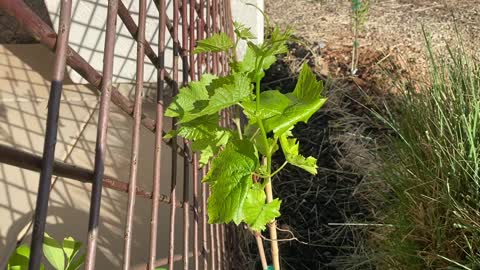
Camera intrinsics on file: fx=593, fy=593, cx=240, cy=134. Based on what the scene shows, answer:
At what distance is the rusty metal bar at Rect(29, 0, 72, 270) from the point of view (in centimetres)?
79

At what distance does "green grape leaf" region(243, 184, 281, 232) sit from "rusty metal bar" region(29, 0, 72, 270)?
0.57 m

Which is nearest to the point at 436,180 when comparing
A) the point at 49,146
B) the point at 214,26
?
the point at 214,26

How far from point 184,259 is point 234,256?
33.3 inches

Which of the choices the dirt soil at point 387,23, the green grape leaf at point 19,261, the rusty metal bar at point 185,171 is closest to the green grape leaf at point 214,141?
Result: the rusty metal bar at point 185,171

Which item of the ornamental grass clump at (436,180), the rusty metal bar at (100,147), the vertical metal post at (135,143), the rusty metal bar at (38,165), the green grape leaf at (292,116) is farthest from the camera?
the ornamental grass clump at (436,180)

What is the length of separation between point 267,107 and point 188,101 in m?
0.20

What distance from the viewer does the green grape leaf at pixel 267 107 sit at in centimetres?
127

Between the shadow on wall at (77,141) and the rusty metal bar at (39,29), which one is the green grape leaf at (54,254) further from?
the shadow on wall at (77,141)

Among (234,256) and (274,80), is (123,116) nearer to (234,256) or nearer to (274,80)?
(274,80)

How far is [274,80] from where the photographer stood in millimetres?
3359

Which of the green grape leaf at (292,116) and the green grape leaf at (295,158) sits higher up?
the green grape leaf at (292,116)

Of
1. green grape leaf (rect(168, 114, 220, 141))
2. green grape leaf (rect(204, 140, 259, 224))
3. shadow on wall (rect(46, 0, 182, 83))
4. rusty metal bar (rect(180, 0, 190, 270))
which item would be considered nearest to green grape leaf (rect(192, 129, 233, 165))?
green grape leaf (rect(168, 114, 220, 141))

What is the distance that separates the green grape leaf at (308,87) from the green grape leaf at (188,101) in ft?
0.72

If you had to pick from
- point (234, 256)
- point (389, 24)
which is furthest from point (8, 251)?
point (389, 24)
